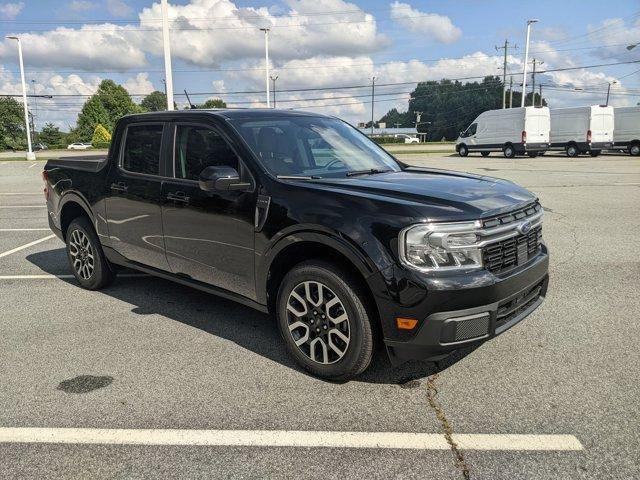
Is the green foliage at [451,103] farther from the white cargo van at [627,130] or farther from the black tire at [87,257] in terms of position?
the black tire at [87,257]

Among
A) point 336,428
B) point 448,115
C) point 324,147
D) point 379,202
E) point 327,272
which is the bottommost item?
point 336,428

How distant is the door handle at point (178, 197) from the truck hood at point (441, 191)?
123cm

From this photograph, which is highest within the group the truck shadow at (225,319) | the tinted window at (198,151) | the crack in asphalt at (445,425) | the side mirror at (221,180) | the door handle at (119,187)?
the tinted window at (198,151)

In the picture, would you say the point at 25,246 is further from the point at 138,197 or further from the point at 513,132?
the point at 513,132

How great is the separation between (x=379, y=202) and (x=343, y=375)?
3.79 feet

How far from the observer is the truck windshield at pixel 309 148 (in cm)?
412

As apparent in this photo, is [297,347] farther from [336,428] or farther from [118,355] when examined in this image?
[118,355]

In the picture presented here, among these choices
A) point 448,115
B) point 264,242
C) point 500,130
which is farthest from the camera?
point 448,115

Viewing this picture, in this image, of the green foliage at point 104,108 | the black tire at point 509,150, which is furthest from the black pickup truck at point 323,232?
the green foliage at point 104,108

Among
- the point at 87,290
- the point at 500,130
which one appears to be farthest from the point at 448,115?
the point at 87,290

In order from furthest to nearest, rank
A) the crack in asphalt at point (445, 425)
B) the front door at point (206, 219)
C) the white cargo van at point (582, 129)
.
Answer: the white cargo van at point (582, 129)
the front door at point (206, 219)
the crack in asphalt at point (445, 425)

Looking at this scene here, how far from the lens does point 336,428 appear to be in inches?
121

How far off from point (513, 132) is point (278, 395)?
3100 centimetres

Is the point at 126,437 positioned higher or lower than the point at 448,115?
lower
